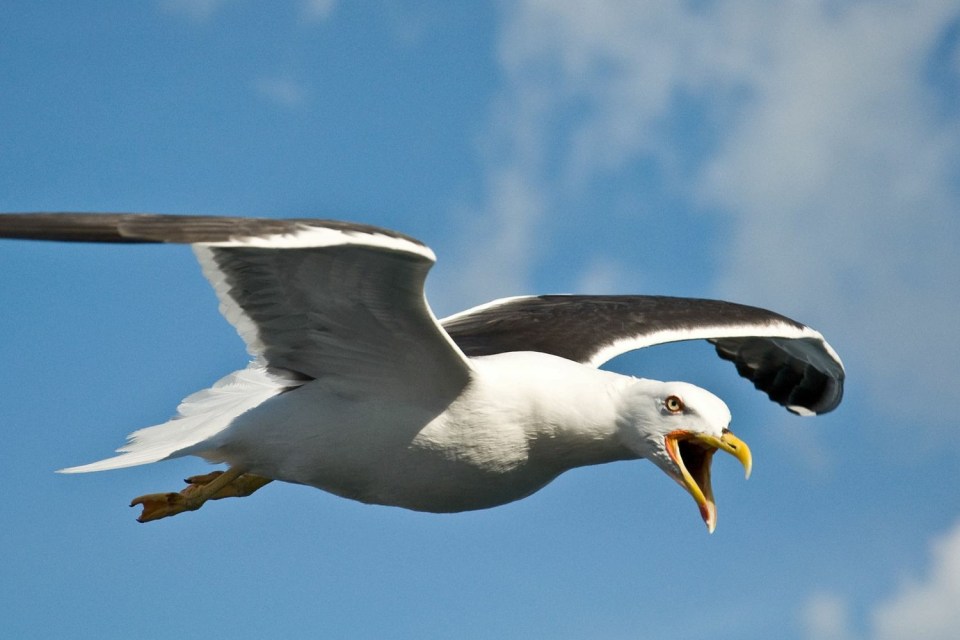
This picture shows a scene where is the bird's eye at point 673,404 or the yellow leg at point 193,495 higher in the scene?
the bird's eye at point 673,404

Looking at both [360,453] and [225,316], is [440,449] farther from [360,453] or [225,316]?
[225,316]

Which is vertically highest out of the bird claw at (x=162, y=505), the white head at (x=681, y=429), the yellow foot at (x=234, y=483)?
Answer: the white head at (x=681, y=429)

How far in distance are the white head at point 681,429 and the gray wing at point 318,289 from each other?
1.09m

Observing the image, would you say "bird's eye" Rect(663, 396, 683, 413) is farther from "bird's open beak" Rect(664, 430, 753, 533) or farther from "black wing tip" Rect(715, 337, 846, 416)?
"black wing tip" Rect(715, 337, 846, 416)

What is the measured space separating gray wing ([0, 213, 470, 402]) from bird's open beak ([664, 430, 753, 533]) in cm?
136

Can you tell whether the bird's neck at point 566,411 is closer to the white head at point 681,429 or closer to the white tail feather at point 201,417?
the white head at point 681,429

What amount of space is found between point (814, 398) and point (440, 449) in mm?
5291

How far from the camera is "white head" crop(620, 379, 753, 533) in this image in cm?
812

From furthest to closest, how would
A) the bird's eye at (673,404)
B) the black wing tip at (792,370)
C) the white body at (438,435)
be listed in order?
1. the black wing tip at (792,370)
2. the white body at (438,435)
3. the bird's eye at (673,404)

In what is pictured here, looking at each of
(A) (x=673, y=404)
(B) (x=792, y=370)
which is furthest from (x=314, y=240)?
(B) (x=792, y=370)

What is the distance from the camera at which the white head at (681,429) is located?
26.7 ft

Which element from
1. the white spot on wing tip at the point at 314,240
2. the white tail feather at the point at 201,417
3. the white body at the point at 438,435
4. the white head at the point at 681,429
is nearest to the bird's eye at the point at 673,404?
the white head at the point at 681,429

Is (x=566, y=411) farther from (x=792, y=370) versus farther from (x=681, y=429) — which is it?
(x=792, y=370)

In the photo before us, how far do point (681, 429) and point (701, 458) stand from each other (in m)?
0.34
